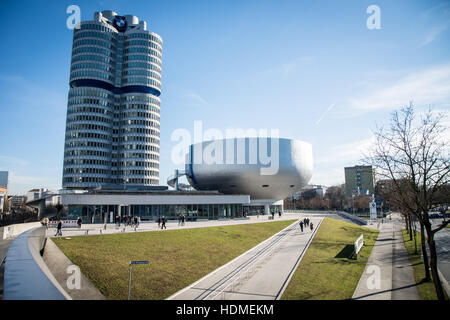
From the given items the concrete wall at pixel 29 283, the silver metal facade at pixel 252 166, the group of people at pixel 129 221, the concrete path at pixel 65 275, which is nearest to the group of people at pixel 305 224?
the group of people at pixel 129 221

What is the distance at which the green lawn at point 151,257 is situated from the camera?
531 inches

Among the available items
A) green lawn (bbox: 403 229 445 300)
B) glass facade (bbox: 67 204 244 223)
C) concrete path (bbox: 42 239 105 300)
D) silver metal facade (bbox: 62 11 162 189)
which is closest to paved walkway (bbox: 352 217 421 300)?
green lawn (bbox: 403 229 445 300)

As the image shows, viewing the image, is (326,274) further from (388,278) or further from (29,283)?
(29,283)

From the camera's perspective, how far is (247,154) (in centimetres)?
6919

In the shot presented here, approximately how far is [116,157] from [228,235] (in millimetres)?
76514

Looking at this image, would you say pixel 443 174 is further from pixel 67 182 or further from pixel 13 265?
pixel 67 182

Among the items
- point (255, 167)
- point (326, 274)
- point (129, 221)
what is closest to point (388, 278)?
point (326, 274)

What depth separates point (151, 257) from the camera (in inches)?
729

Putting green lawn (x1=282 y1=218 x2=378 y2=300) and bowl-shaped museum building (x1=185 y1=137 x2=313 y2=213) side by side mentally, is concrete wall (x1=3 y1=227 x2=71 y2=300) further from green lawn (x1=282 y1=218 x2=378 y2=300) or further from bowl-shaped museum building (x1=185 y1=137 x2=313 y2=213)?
bowl-shaped museum building (x1=185 y1=137 x2=313 y2=213)

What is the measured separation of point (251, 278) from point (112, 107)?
92.5m

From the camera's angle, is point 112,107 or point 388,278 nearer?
point 388,278


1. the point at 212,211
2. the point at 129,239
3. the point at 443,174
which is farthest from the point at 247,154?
the point at 443,174

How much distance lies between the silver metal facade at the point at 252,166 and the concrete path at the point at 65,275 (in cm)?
5369

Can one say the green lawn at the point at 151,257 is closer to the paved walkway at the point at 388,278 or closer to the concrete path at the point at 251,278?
the concrete path at the point at 251,278
